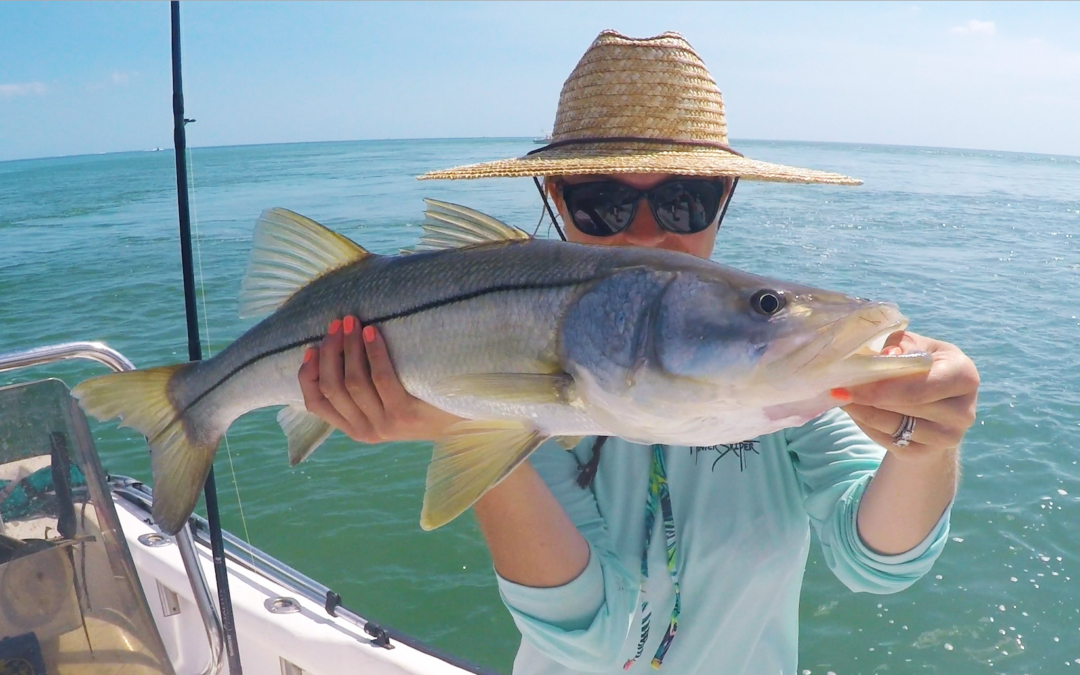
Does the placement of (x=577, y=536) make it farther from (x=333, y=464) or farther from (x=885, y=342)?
(x=333, y=464)

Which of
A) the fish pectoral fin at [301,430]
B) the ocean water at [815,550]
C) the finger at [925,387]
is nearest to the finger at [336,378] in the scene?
the fish pectoral fin at [301,430]

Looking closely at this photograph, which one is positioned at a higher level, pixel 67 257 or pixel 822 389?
pixel 822 389

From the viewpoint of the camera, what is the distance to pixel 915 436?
1271mm

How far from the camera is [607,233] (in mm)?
2049

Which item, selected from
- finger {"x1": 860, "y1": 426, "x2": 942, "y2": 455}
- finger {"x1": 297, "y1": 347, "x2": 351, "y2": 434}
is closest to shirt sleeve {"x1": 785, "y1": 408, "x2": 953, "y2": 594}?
finger {"x1": 860, "y1": 426, "x2": 942, "y2": 455}

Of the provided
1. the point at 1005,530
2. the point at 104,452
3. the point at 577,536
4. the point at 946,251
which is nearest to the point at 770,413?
the point at 577,536

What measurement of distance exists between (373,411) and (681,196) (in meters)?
1.06

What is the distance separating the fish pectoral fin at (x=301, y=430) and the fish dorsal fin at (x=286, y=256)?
31 centimetres

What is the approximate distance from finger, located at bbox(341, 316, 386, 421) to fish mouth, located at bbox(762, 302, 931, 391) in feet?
3.20

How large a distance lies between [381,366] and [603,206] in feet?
2.64

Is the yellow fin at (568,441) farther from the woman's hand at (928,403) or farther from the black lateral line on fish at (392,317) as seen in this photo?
the woman's hand at (928,403)

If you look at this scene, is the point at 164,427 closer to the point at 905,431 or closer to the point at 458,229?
the point at 458,229

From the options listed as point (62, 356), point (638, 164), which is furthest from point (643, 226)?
point (62, 356)

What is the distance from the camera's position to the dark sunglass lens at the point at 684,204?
6.66 ft
